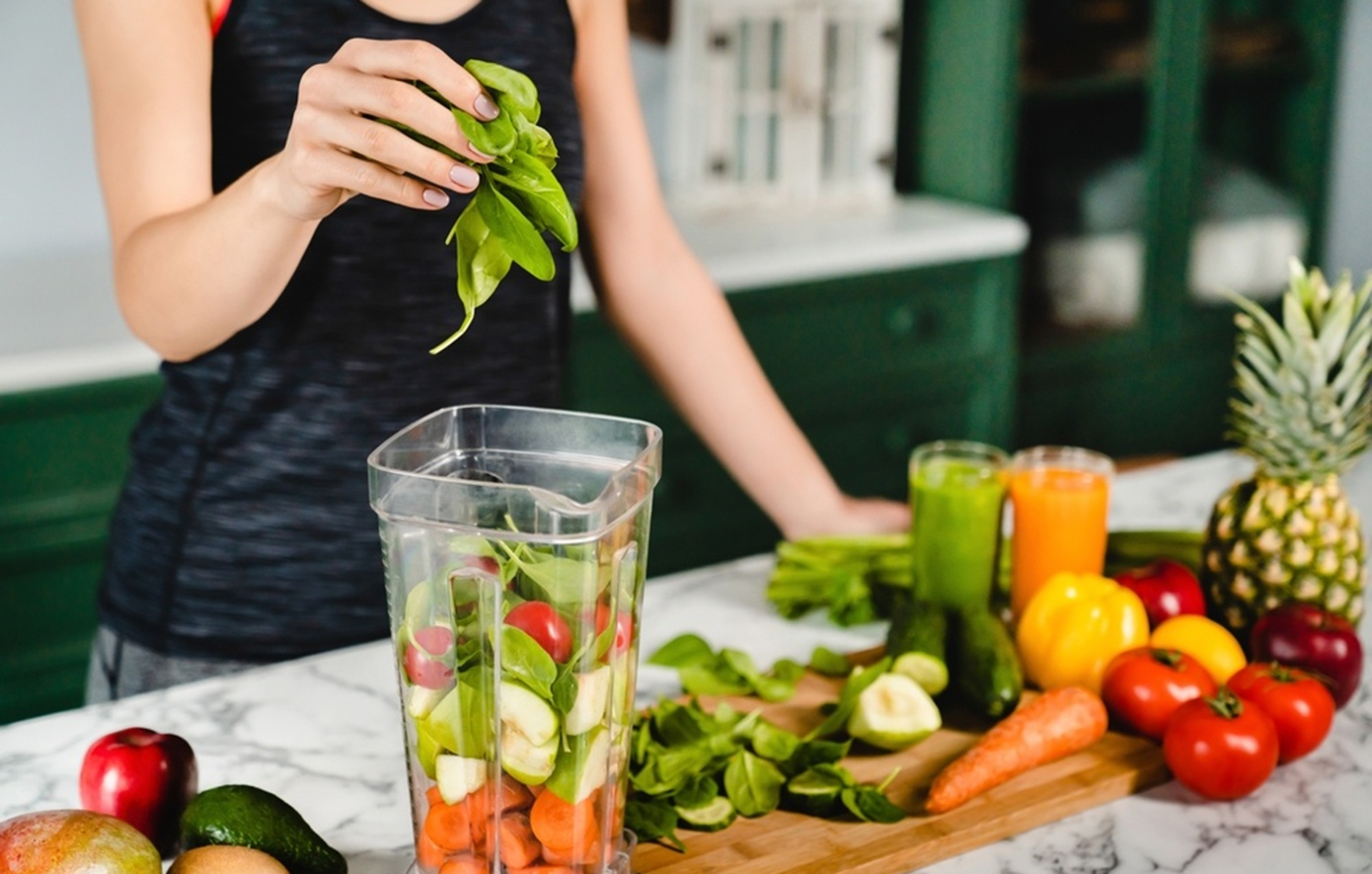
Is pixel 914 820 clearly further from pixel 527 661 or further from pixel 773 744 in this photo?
pixel 527 661

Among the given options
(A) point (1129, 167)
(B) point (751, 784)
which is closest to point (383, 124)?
(B) point (751, 784)

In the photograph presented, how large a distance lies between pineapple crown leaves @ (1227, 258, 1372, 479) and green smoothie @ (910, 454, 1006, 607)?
240 mm

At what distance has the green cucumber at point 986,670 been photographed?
1.20 metres

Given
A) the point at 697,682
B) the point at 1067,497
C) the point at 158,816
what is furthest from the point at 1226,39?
the point at 158,816

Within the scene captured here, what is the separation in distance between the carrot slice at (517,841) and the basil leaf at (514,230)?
13.3 inches

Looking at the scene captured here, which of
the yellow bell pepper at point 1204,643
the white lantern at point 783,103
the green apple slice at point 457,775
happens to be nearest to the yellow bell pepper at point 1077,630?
the yellow bell pepper at point 1204,643

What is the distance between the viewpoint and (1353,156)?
391cm

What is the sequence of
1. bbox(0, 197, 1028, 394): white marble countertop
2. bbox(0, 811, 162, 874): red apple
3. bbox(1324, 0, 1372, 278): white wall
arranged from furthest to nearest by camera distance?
bbox(1324, 0, 1372, 278): white wall
bbox(0, 197, 1028, 394): white marble countertop
bbox(0, 811, 162, 874): red apple

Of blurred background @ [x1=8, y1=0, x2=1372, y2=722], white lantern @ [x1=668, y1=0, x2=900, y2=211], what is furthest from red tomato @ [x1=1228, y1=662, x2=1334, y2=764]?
white lantern @ [x1=668, y1=0, x2=900, y2=211]

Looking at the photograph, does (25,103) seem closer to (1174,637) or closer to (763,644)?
(763,644)

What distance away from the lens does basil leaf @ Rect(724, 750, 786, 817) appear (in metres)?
1.06

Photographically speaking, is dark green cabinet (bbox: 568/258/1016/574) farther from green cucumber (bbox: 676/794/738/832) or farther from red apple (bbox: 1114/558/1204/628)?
green cucumber (bbox: 676/794/738/832)

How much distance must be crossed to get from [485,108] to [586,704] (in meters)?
0.35

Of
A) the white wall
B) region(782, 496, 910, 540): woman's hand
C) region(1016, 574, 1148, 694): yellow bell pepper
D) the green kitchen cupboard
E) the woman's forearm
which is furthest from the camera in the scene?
the white wall
